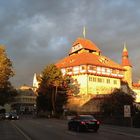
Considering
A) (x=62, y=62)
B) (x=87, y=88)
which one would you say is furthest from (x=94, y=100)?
(x=62, y=62)

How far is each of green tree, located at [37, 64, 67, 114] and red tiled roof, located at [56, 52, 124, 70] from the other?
2424cm

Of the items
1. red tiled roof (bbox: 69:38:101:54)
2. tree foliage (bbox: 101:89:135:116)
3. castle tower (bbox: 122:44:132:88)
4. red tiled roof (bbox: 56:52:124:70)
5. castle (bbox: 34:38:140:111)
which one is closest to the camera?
tree foliage (bbox: 101:89:135:116)

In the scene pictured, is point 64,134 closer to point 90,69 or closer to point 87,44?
point 90,69

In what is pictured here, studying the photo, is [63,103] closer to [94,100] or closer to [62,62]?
[94,100]

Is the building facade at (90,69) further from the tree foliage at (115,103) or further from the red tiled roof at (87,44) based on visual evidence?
the tree foliage at (115,103)

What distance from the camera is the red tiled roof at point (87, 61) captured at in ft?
404

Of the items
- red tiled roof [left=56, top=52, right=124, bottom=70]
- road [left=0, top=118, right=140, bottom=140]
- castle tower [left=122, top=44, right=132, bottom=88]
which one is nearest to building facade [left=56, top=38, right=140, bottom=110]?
red tiled roof [left=56, top=52, right=124, bottom=70]

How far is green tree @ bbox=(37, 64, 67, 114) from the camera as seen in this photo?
314ft

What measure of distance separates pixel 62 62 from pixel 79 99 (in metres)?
29.5

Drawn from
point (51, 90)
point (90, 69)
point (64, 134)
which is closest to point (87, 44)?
point (90, 69)

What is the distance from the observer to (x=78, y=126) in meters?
32.7

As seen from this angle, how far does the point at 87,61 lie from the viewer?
12175 cm

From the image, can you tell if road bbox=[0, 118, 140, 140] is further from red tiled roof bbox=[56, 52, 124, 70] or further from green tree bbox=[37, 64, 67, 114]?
red tiled roof bbox=[56, 52, 124, 70]

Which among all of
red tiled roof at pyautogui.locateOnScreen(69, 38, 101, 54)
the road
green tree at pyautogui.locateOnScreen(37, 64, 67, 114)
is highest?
red tiled roof at pyautogui.locateOnScreen(69, 38, 101, 54)
